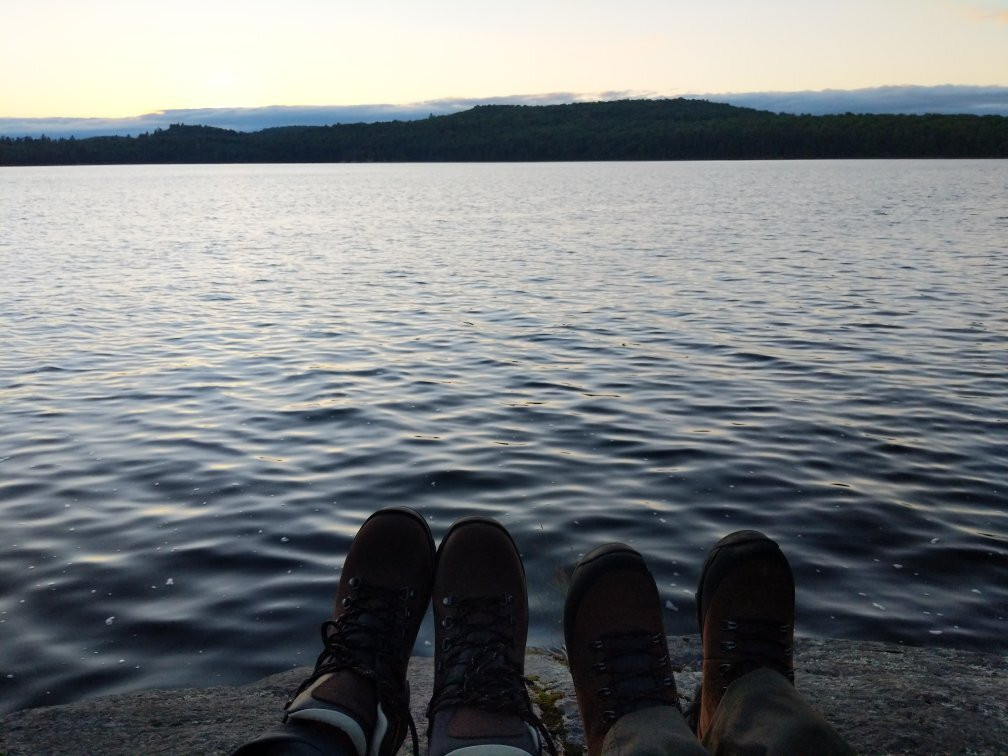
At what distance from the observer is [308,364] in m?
9.81

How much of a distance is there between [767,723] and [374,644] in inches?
49.1

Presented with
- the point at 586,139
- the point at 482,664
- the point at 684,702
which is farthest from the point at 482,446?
the point at 586,139

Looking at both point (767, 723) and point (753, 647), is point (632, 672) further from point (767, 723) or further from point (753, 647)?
point (767, 723)

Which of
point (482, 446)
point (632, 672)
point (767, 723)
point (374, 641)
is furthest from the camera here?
point (482, 446)

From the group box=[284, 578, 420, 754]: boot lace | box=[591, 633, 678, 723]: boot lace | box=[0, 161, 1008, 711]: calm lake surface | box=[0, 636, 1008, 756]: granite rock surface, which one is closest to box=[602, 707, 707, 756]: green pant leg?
box=[591, 633, 678, 723]: boot lace

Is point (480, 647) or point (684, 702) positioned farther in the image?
point (684, 702)

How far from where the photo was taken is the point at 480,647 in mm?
2775

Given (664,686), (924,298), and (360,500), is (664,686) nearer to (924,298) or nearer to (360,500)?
(360,500)

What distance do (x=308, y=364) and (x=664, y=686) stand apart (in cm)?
782

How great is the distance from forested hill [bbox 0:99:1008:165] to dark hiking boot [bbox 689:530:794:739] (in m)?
138

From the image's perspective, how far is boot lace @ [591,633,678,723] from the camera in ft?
8.23

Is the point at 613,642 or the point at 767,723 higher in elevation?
the point at 767,723

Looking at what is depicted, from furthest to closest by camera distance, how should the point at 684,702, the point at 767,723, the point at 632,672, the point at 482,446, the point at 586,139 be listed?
1. the point at 586,139
2. the point at 482,446
3. the point at 684,702
4. the point at 632,672
5. the point at 767,723

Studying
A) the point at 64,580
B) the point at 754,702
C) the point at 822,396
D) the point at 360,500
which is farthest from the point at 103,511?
the point at 822,396
